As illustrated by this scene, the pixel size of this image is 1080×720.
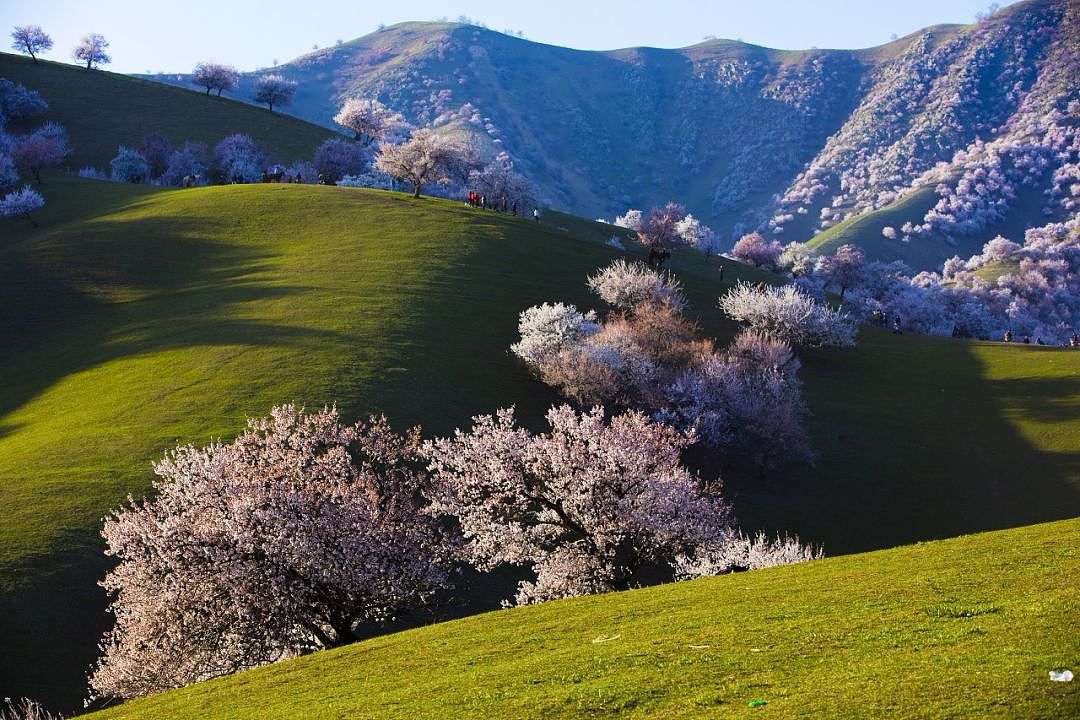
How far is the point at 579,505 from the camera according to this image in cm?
3881

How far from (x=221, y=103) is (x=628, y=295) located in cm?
10988

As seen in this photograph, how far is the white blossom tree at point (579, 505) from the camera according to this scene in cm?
3828

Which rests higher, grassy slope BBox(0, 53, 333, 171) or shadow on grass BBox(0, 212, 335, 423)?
grassy slope BBox(0, 53, 333, 171)

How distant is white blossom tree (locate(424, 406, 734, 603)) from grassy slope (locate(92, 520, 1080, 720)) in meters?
9.83

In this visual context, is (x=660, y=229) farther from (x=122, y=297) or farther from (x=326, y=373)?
(x=326, y=373)

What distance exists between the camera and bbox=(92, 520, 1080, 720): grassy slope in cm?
1463

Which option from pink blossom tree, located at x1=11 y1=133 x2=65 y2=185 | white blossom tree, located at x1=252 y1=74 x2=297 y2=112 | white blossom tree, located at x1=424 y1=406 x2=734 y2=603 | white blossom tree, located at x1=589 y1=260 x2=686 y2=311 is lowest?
white blossom tree, located at x1=424 y1=406 x2=734 y2=603

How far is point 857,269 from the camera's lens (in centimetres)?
15800

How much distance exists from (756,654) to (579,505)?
21.1 m

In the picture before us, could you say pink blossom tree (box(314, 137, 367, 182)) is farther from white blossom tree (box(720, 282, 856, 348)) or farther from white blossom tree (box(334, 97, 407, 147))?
white blossom tree (box(720, 282, 856, 348))

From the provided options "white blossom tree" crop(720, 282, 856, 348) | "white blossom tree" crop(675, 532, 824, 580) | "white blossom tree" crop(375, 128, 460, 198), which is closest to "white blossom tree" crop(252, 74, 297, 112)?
"white blossom tree" crop(375, 128, 460, 198)

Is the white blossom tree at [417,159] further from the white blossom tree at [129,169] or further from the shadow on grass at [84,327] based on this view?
the white blossom tree at [129,169]

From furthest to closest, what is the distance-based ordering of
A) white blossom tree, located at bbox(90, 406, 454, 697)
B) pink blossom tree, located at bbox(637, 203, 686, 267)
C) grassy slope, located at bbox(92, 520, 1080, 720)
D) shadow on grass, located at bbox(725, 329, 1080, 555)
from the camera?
pink blossom tree, located at bbox(637, 203, 686, 267), shadow on grass, located at bbox(725, 329, 1080, 555), white blossom tree, located at bbox(90, 406, 454, 697), grassy slope, located at bbox(92, 520, 1080, 720)

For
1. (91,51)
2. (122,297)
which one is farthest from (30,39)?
(122,297)
